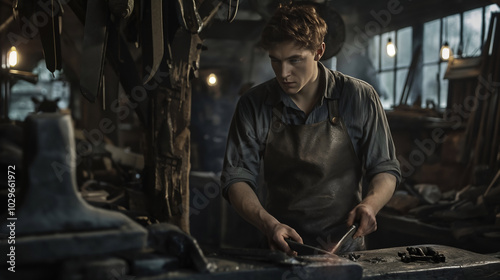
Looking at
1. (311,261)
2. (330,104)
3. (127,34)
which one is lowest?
(311,261)

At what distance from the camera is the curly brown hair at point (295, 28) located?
95.5 inches

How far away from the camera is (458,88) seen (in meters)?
7.18

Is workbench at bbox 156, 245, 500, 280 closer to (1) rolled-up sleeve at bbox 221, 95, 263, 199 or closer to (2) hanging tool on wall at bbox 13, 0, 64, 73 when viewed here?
(1) rolled-up sleeve at bbox 221, 95, 263, 199

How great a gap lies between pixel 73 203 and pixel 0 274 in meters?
0.25

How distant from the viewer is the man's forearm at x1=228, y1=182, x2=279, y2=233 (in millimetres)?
2344

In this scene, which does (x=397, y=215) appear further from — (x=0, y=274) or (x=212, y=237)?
(x=0, y=274)

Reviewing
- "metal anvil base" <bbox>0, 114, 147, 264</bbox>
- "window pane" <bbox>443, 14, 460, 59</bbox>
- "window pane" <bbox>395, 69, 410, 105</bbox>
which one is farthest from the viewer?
"window pane" <bbox>395, 69, 410, 105</bbox>

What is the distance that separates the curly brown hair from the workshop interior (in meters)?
0.38

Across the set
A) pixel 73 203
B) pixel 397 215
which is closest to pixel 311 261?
pixel 73 203

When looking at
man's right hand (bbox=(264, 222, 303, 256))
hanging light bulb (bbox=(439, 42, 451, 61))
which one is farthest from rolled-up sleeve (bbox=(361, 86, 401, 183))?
hanging light bulb (bbox=(439, 42, 451, 61))

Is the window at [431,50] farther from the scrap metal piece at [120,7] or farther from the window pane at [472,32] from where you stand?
the scrap metal piece at [120,7]

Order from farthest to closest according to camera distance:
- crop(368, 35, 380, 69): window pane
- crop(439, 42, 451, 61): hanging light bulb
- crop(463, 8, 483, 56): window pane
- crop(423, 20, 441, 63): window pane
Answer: crop(368, 35, 380, 69): window pane
crop(423, 20, 441, 63): window pane
crop(439, 42, 451, 61): hanging light bulb
crop(463, 8, 483, 56): window pane

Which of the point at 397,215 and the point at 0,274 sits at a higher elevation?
the point at 0,274

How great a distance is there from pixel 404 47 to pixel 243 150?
6591 millimetres
